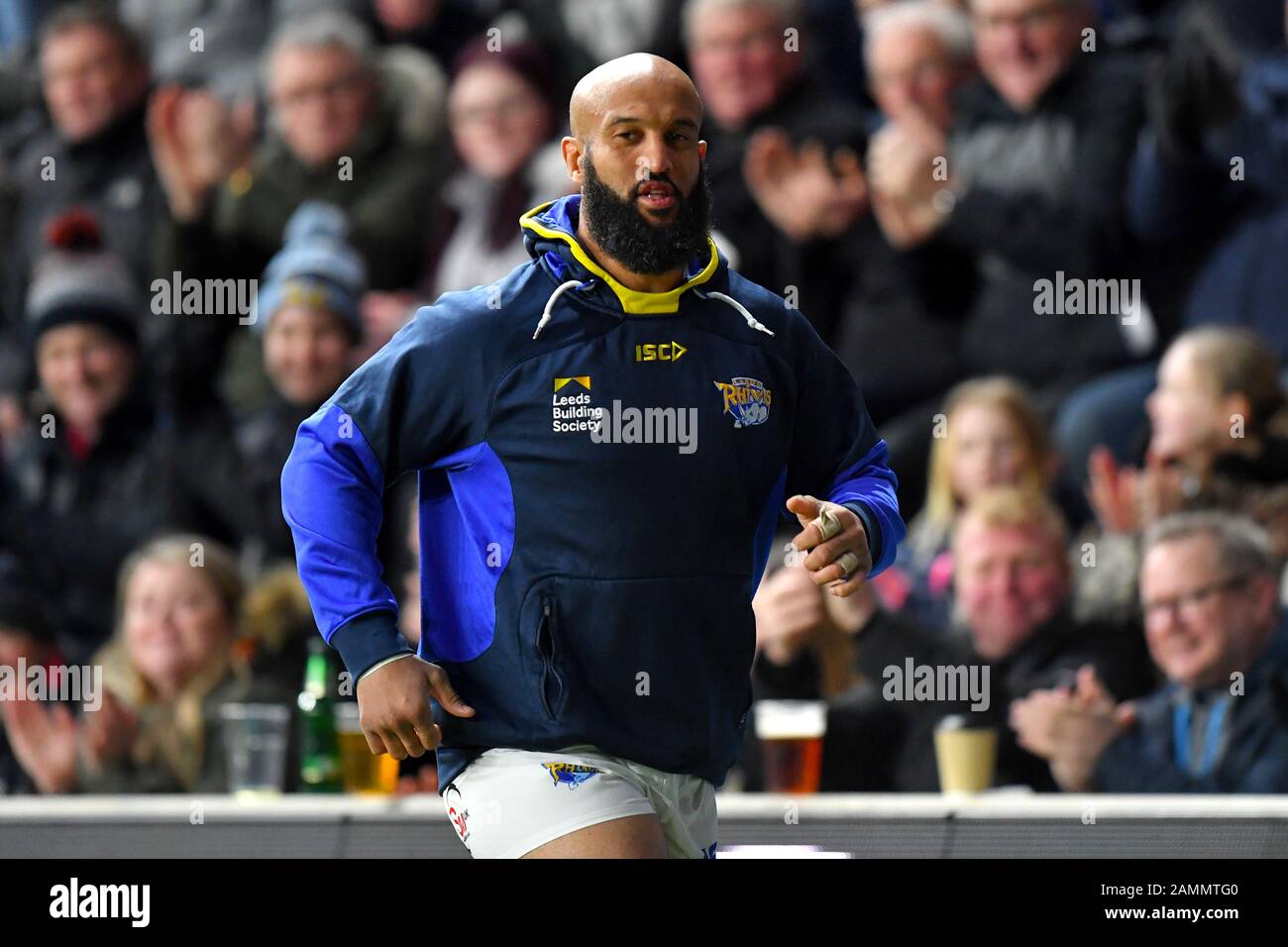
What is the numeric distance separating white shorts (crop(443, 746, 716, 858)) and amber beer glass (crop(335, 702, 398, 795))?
2202 mm

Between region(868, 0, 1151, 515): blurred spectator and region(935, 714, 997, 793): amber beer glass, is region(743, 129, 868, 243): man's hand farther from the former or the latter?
region(935, 714, 997, 793): amber beer glass

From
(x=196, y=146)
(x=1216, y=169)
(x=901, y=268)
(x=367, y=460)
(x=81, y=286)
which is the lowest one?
(x=367, y=460)

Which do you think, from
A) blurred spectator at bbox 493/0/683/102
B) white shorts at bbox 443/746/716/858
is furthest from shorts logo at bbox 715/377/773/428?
blurred spectator at bbox 493/0/683/102

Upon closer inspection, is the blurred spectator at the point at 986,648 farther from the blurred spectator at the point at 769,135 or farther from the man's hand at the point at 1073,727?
the blurred spectator at the point at 769,135

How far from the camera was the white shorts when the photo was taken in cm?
270

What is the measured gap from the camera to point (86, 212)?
6695 millimetres

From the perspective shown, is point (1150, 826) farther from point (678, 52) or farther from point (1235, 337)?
point (678, 52)

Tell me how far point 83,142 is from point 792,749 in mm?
3601

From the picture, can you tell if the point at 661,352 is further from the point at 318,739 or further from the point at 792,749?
the point at 318,739

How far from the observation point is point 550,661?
108 inches

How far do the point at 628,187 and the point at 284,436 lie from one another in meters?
3.54

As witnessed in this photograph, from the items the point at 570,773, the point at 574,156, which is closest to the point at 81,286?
the point at 574,156

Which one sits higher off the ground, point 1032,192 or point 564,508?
point 1032,192
